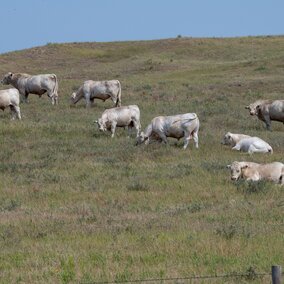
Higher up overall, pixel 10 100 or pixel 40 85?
pixel 40 85

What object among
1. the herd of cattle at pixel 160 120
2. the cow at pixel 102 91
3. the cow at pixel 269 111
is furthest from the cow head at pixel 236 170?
the cow at pixel 102 91

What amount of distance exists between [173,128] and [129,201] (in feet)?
26.7

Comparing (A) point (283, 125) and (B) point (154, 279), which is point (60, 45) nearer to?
(A) point (283, 125)

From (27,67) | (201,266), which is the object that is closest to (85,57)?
(27,67)

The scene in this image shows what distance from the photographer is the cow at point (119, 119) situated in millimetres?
25250

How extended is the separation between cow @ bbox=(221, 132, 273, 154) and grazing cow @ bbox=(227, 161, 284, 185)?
4152mm

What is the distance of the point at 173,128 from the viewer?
23328 millimetres

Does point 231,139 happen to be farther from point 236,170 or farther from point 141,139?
point 236,170

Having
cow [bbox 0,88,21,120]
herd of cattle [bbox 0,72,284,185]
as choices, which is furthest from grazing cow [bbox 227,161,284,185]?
cow [bbox 0,88,21,120]

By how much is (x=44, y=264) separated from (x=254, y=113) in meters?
20.5

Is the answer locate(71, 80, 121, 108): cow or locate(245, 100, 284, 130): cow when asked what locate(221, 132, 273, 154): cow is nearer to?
locate(245, 100, 284, 130): cow

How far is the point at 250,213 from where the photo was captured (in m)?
13.7

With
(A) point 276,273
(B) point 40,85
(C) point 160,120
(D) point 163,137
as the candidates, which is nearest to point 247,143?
(D) point 163,137

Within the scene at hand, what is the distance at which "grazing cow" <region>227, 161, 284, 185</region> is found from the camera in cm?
1759
